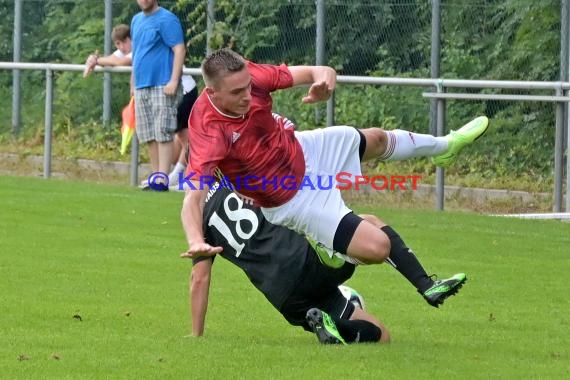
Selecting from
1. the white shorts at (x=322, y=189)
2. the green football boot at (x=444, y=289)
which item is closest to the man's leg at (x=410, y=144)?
the white shorts at (x=322, y=189)

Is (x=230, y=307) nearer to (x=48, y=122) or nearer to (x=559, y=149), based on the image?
(x=559, y=149)

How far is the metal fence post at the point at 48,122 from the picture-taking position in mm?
18875

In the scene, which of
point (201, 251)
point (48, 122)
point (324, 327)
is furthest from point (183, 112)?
point (201, 251)

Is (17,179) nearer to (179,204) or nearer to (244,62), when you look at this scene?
(179,204)

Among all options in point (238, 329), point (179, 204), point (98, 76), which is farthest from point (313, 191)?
point (98, 76)

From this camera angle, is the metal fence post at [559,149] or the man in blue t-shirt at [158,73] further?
the man in blue t-shirt at [158,73]

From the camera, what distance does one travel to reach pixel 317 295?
9.19 meters

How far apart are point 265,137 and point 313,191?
0.40m

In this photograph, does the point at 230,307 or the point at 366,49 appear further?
the point at 366,49

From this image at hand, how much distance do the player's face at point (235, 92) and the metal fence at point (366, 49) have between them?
726 cm

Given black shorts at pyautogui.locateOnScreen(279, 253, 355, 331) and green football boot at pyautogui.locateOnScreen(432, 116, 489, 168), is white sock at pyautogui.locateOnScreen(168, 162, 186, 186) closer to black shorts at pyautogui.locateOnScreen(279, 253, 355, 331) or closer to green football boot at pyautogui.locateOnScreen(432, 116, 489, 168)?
green football boot at pyautogui.locateOnScreen(432, 116, 489, 168)

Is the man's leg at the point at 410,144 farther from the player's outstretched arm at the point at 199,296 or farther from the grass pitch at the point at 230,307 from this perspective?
the player's outstretched arm at the point at 199,296

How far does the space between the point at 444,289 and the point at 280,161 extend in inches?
46.0

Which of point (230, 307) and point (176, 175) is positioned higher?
point (176, 175)
